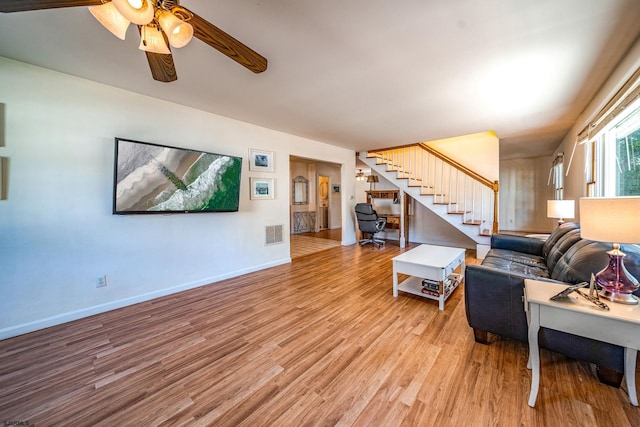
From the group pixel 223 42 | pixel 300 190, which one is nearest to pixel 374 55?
pixel 223 42

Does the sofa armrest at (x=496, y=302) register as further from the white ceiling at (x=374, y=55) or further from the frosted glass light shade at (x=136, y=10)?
the frosted glass light shade at (x=136, y=10)

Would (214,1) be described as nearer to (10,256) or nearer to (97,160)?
(97,160)

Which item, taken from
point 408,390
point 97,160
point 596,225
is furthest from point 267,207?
point 596,225

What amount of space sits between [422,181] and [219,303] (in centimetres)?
500

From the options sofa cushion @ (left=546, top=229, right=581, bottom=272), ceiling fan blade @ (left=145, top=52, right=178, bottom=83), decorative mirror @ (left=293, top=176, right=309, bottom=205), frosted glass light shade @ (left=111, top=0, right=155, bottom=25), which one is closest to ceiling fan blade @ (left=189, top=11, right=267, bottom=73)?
frosted glass light shade @ (left=111, top=0, right=155, bottom=25)

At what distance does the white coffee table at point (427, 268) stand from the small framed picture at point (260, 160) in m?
2.55

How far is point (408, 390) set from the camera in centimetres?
149

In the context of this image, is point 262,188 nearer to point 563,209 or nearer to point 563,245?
point 563,245

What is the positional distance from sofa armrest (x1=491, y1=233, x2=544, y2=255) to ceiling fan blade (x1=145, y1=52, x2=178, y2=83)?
4.18 metres

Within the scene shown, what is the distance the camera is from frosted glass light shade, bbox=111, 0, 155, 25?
108 cm

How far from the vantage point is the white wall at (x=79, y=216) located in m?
2.11

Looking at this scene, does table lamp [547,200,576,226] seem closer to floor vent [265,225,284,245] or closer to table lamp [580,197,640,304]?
table lamp [580,197,640,304]

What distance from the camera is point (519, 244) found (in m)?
3.21

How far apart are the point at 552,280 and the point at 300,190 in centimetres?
695
